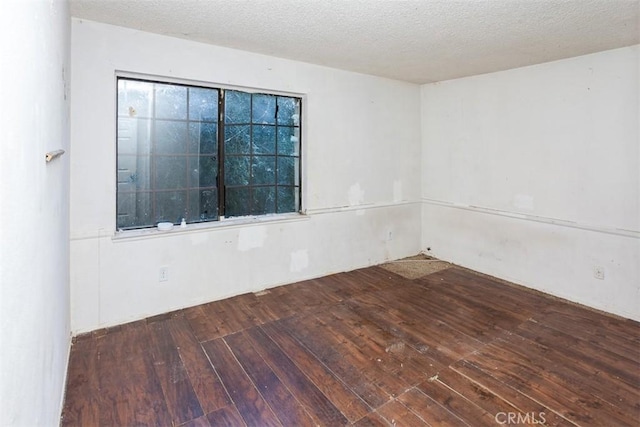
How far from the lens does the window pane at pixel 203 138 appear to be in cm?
322

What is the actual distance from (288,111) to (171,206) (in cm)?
158

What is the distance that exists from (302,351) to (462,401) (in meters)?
1.07

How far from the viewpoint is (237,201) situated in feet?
11.6

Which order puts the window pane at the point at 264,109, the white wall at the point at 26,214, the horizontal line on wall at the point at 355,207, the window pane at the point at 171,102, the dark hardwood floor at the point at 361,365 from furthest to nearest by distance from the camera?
1. the horizontal line on wall at the point at 355,207
2. the window pane at the point at 264,109
3. the window pane at the point at 171,102
4. the dark hardwood floor at the point at 361,365
5. the white wall at the point at 26,214

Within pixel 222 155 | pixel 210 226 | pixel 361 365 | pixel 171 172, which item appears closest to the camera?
pixel 361 365

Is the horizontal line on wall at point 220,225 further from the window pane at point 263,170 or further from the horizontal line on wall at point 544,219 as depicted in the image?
the horizontal line on wall at point 544,219

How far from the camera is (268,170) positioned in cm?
372

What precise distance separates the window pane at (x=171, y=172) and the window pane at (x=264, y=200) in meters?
0.72

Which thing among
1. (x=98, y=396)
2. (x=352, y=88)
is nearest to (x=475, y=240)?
(x=352, y=88)

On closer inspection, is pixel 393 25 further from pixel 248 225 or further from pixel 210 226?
pixel 210 226

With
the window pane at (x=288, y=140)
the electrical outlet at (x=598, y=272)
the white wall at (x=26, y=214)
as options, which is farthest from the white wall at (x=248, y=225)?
the electrical outlet at (x=598, y=272)

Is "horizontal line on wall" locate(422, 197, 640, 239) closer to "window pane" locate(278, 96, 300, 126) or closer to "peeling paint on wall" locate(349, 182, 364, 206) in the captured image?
"peeling paint on wall" locate(349, 182, 364, 206)

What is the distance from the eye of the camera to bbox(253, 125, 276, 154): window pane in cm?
359

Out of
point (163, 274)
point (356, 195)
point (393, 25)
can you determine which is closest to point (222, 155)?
point (163, 274)
